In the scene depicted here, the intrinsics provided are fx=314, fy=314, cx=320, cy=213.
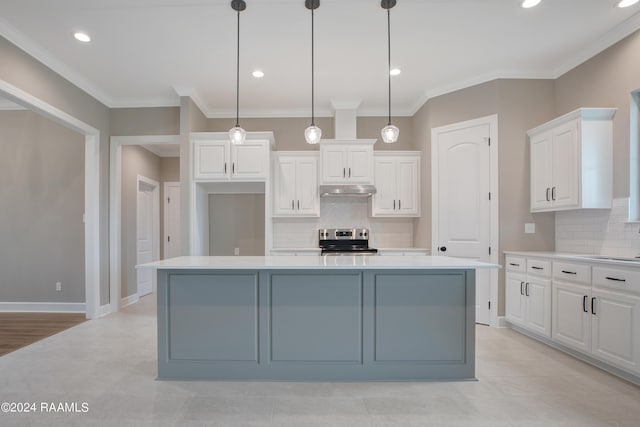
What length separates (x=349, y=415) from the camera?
2021 millimetres

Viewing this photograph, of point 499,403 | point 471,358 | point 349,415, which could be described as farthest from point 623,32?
point 349,415

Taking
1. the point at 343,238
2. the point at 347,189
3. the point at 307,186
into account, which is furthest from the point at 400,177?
the point at 307,186

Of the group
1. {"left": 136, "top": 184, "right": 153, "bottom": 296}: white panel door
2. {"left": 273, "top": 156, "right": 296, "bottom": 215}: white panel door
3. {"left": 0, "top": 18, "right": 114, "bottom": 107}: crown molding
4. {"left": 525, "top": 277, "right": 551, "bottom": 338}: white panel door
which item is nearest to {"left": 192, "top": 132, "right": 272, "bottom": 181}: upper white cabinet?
{"left": 273, "top": 156, "right": 296, "bottom": 215}: white panel door

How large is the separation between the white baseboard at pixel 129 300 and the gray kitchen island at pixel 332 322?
310 centimetres

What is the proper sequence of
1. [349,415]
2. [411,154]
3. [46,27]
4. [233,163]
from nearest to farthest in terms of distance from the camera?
[349,415]
[46,27]
[233,163]
[411,154]

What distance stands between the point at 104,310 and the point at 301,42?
172 inches

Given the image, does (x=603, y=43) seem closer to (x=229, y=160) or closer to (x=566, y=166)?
(x=566, y=166)

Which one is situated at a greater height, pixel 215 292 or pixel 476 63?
pixel 476 63

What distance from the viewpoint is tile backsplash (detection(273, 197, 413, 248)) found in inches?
196

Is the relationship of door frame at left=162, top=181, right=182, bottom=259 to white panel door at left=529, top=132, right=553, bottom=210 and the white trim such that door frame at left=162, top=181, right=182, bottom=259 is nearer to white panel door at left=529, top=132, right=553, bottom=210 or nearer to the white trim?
the white trim

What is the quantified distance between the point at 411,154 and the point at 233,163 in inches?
102

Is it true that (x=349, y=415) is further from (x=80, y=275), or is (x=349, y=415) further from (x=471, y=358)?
(x=80, y=275)

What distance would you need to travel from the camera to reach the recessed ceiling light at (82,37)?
10.0ft

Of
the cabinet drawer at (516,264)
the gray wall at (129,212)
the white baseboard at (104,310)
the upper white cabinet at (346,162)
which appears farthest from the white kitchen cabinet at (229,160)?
the cabinet drawer at (516,264)
